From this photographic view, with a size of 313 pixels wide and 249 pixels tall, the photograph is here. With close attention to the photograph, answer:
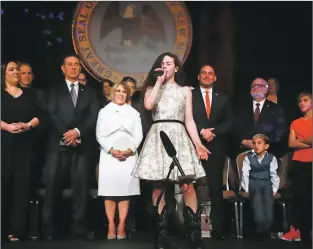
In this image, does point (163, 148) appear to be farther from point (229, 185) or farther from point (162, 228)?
point (229, 185)

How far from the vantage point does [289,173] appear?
7383 millimetres

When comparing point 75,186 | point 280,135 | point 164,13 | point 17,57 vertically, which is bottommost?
point 75,186

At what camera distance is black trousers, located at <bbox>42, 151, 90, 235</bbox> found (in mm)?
6902

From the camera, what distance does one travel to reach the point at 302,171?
7.11 meters

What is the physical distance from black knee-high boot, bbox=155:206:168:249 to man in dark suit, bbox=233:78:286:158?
1633mm

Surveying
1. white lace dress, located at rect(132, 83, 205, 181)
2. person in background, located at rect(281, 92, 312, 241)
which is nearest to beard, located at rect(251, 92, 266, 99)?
person in background, located at rect(281, 92, 312, 241)

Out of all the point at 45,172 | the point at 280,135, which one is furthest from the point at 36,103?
the point at 280,135

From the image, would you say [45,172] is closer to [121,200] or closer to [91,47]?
[121,200]

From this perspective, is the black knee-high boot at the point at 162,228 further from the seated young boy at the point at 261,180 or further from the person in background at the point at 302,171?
the person in background at the point at 302,171

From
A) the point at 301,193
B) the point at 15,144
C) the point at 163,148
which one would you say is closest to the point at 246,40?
the point at 301,193

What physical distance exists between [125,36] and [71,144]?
64.1 inches

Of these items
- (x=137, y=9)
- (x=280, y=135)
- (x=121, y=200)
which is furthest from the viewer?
(x=137, y=9)

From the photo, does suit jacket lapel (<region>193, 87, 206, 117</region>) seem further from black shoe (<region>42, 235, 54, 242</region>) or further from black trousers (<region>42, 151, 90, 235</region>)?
black shoe (<region>42, 235, 54, 242</region>)

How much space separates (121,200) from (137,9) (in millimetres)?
2380
